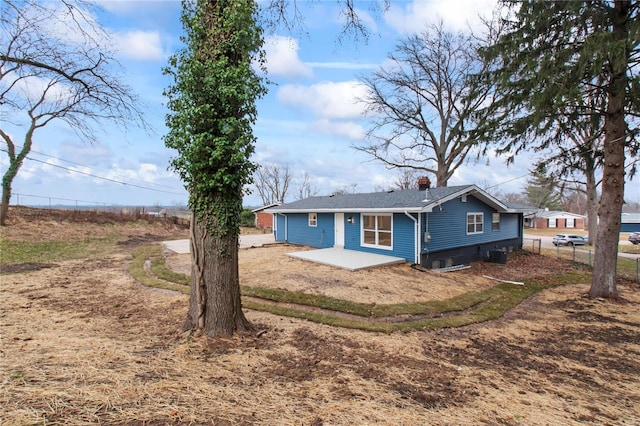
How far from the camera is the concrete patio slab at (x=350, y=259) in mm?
10820

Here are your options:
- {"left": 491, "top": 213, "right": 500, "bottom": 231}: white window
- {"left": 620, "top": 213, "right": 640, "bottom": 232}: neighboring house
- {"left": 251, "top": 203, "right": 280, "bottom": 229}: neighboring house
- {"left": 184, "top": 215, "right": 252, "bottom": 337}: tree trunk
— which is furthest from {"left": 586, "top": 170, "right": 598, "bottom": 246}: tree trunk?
{"left": 251, "top": 203, "right": 280, "bottom": 229}: neighboring house

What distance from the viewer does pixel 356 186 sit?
43.0 metres

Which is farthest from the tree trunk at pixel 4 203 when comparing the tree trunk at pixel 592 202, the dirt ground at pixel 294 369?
the tree trunk at pixel 592 202

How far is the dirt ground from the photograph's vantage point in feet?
8.25

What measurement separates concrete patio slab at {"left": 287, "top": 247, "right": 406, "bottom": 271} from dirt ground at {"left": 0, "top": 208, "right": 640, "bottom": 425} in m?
4.76

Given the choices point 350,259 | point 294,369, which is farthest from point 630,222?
point 294,369

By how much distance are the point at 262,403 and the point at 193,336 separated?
1.87m

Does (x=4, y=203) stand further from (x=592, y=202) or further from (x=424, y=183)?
(x=592, y=202)

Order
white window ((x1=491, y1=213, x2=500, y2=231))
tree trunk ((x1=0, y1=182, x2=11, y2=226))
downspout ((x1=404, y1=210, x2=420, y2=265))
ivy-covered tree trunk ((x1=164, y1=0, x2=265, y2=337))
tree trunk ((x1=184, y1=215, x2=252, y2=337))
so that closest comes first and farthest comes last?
ivy-covered tree trunk ((x1=164, y1=0, x2=265, y2=337)) < tree trunk ((x1=184, y1=215, x2=252, y2=337)) < downspout ((x1=404, y1=210, x2=420, y2=265)) < white window ((x1=491, y1=213, x2=500, y2=231)) < tree trunk ((x1=0, y1=182, x2=11, y2=226))

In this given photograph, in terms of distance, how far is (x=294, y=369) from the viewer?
352 cm

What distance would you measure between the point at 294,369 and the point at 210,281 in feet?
5.33

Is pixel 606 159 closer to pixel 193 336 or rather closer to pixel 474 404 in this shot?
pixel 474 404

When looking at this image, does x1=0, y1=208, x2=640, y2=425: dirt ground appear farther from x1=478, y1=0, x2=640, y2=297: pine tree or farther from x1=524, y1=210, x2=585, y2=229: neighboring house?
x1=524, y1=210, x2=585, y2=229: neighboring house

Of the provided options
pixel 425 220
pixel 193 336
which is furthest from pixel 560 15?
pixel 193 336
